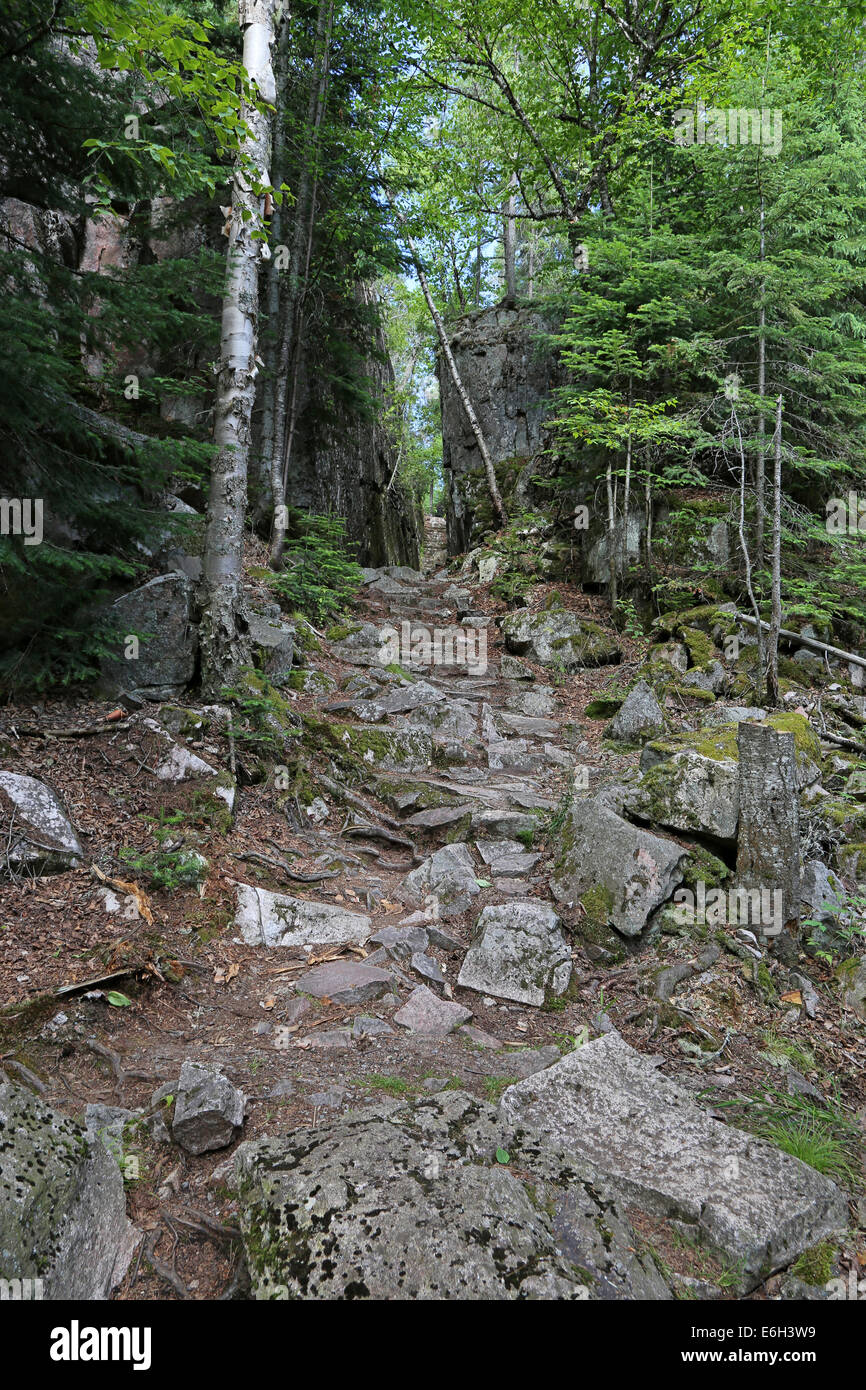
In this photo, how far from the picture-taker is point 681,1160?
302 centimetres

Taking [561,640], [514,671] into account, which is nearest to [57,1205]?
[514,671]

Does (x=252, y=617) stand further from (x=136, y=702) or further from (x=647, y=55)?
(x=647, y=55)

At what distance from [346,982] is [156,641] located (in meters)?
3.72

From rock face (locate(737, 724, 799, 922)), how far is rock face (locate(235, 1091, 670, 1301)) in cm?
293

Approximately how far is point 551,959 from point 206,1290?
9.79ft

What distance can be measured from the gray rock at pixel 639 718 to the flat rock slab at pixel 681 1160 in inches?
194

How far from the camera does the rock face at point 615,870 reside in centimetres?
506

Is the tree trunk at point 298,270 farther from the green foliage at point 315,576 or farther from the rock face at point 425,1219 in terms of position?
the rock face at point 425,1219

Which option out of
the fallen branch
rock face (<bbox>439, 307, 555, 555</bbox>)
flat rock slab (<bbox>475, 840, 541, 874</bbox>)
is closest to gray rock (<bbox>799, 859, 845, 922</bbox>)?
flat rock slab (<bbox>475, 840, 541, 874</bbox>)

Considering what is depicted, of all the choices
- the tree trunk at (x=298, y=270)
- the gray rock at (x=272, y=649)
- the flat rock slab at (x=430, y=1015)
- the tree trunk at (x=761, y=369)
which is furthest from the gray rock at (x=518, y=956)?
the tree trunk at (x=298, y=270)

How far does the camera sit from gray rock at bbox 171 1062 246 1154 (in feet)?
9.41

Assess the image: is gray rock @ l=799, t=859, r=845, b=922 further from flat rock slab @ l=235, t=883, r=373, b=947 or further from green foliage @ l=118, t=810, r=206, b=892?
green foliage @ l=118, t=810, r=206, b=892

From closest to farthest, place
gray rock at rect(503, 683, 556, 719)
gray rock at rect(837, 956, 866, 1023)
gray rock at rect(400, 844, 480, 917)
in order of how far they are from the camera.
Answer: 1. gray rock at rect(837, 956, 866, 1023)
2. gray rock at rect(400, 844, 480, 917)
3. gray rock at rect(503, 683, 556, 719)

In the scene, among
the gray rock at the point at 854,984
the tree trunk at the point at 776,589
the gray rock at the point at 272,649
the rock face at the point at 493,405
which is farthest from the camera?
the rock face at the point at 493,405
